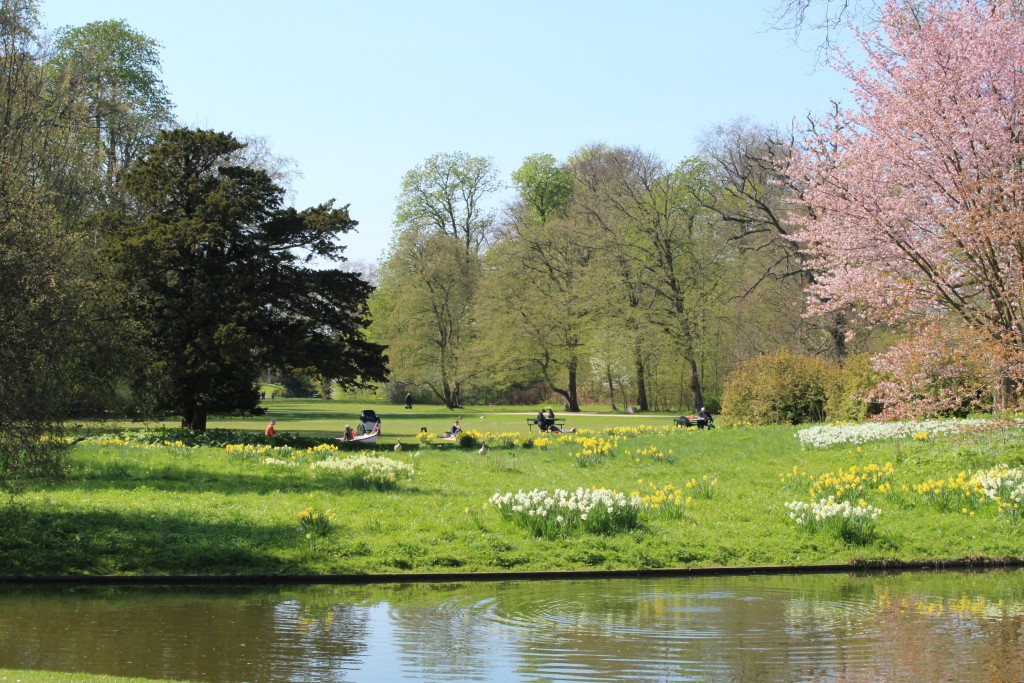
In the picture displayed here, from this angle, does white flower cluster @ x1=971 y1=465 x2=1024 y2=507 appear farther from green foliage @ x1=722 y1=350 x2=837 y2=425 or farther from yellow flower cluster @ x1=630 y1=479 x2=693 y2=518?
green foliage @ x1=722 y1=350 x2=837 y2=425

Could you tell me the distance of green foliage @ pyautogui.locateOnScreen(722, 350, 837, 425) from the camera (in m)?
30.5

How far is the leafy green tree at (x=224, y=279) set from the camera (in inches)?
1128

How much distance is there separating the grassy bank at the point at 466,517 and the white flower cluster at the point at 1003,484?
0.72 feet

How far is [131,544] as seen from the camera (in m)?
13.6

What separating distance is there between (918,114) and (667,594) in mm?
10058

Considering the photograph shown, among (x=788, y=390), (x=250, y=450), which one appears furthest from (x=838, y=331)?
(x=250, y=450)

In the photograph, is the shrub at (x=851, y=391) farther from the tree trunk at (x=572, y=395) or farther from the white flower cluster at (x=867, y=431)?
the tree trunk at (x=572, y=395)

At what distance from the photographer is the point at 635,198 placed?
54938 millimetres

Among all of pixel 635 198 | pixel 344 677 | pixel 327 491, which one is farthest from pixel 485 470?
pixel 635 198

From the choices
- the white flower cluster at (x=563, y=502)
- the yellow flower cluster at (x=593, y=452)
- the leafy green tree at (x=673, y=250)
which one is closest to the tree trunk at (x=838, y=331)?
the leafy green tree at (x=673, y=250)

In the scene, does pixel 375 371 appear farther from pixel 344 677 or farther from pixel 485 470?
pixel 344 677

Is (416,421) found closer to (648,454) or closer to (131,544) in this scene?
(648,454)

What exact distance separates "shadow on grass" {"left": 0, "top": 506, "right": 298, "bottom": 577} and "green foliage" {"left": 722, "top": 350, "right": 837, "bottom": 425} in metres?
20.3

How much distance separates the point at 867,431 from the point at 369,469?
1090 cm
